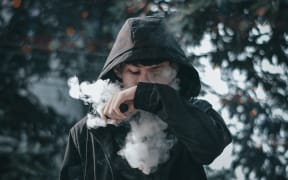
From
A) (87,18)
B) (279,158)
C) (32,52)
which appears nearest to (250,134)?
(279,158)

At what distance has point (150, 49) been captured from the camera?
2.32m

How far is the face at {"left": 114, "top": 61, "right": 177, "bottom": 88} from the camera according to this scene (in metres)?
2.33

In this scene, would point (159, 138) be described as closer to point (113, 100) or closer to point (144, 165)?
point (144, 165)

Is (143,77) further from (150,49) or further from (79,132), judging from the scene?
(79,132)

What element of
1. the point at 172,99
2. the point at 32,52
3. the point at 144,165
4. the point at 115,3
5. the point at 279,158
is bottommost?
the point at 279,158

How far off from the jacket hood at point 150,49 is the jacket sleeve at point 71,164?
1.07ft

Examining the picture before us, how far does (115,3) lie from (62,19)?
33.4 inches

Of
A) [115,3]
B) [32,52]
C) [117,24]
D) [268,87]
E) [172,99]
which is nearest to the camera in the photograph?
[172,99]

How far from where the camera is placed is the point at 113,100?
217 centimetres

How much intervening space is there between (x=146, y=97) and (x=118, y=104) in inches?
4.2

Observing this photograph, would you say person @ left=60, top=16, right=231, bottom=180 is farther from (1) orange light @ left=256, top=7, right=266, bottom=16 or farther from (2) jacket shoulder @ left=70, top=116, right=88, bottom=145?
(1) orange light @ left=256, top=7, right=266, bottom=16

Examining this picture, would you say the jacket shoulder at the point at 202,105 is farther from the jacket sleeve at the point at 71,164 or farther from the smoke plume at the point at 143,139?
the jacket sleeve at the point at 71,164

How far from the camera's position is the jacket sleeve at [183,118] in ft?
6.93

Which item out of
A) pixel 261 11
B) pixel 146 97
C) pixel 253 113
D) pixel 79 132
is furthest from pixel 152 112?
pixel 253 113
